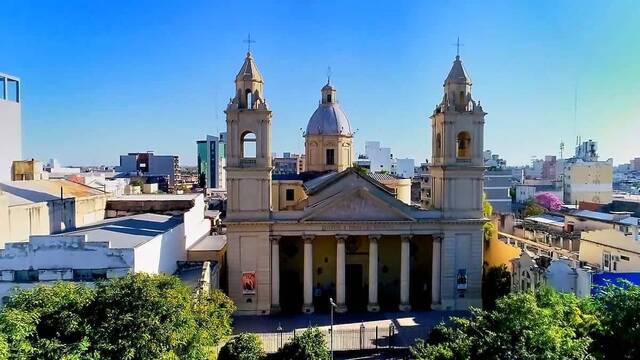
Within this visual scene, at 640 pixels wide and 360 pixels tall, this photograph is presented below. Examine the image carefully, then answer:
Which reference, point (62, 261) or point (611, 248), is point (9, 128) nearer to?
point (62, 261)

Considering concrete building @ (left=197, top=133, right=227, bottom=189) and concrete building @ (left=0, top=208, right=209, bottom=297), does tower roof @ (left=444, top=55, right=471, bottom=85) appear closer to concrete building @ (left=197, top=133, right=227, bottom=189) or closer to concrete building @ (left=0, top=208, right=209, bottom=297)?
concrete building @ (left=0, top=208, right=209, bottom=297)

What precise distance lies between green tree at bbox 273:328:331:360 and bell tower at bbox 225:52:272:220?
52.4ft

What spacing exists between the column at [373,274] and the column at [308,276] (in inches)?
186

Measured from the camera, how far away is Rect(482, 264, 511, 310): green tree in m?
40.2

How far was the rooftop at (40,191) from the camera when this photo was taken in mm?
33875

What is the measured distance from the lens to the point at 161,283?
20.0 metres

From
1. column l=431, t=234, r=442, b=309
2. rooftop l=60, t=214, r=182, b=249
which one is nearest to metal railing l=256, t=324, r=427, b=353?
column l=431, t=234, r=442, b=309

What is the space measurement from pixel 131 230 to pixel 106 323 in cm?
1799

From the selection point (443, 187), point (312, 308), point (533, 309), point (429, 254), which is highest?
point (443, 187)

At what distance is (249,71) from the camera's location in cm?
3931

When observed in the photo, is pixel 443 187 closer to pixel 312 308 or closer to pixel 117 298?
pixel 312 308

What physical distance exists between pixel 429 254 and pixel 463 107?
13.1 m

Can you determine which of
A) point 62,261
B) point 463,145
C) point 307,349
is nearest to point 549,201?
point 463,145

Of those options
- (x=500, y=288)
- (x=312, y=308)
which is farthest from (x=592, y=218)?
(x=312, y=308)
